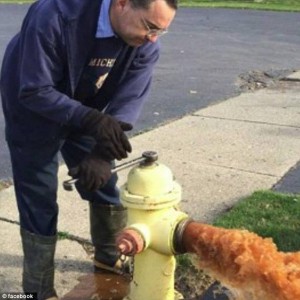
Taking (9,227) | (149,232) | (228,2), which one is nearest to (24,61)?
(149,232)

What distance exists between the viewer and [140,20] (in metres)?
2.42

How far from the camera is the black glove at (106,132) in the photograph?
97.6 inches

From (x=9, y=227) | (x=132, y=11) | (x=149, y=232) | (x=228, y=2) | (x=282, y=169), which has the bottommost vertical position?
(x=228, y=2)

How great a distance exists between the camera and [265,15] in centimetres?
1744

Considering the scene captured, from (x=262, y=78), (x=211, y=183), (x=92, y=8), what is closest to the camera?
(x=92, y=8)

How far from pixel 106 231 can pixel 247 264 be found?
129cm

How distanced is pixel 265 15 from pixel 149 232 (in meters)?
15.7

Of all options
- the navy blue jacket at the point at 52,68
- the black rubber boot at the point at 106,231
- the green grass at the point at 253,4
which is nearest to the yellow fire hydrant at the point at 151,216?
the navy blue jacket at the point at 52,68

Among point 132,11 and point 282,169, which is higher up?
point 132,11

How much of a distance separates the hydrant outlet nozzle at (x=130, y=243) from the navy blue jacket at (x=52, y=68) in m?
0.46

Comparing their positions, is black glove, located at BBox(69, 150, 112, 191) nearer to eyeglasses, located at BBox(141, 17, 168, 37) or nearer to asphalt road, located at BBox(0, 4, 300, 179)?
eyeglasses, located at BBox(141, 17, 168, 37)

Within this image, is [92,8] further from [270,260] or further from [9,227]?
[9,227]

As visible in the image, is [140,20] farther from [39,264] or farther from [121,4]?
[39,264]

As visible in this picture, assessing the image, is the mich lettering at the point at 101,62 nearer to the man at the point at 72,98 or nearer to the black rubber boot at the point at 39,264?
the man at the point at 72,98
